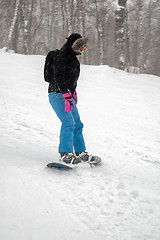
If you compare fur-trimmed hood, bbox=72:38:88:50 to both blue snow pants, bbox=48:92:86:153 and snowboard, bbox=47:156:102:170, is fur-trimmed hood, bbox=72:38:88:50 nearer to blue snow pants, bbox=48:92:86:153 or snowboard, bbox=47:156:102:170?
blue snow pants, bbox=48:92:86:153

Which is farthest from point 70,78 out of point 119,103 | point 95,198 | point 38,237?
point 119,103

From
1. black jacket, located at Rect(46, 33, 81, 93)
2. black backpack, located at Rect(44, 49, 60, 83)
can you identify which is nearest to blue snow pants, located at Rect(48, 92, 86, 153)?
black jacket, located at Rect(46, 33, 81, 93)

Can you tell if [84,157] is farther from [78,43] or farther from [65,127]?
[78,43]

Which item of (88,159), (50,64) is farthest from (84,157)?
(50,64)

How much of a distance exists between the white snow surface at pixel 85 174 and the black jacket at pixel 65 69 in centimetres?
105

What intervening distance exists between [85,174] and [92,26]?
29.3 m

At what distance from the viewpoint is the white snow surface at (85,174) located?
1862 millimetres

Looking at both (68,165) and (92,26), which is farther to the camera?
(92,26)

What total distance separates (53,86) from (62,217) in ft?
5.76

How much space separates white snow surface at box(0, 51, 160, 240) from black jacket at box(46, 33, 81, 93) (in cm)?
105

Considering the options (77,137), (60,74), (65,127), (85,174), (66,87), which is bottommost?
(85,174)

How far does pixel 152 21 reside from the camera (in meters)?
27.4

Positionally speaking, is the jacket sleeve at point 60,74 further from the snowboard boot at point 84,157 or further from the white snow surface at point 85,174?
the white snow surface at point 85,174

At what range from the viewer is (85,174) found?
2803mm
